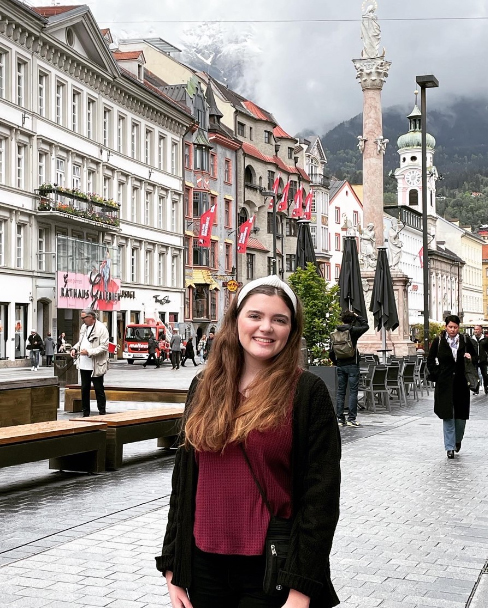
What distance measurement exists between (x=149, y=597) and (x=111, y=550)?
131 cm

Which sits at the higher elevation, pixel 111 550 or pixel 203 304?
pixel 203 304

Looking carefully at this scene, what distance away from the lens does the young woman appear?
3.20m

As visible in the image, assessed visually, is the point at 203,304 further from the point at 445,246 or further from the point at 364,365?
the point at 445,246

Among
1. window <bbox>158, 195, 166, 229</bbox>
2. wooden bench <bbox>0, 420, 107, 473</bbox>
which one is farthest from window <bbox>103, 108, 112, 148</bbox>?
wooden bench <bbox>0, 420, 107, 473</bbox>

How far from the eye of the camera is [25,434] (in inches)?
383

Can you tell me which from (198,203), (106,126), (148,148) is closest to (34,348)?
(106,126)

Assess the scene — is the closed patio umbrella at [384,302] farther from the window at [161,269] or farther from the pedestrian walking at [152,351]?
the window at [161,269]

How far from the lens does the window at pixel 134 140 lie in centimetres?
5796

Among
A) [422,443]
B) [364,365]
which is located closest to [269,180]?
[364,365]

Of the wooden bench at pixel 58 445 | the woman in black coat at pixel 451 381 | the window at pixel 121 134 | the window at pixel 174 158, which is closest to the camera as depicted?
the wooden bench at pixel 58 445

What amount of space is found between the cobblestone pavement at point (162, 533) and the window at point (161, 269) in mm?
48854

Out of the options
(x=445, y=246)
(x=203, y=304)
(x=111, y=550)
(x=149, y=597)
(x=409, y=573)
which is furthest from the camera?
(x=445, y=246)

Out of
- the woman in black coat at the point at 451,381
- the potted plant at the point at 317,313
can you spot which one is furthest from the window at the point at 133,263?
the woman in black coat at the point at 451,381

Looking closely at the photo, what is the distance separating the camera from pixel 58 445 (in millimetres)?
10266
